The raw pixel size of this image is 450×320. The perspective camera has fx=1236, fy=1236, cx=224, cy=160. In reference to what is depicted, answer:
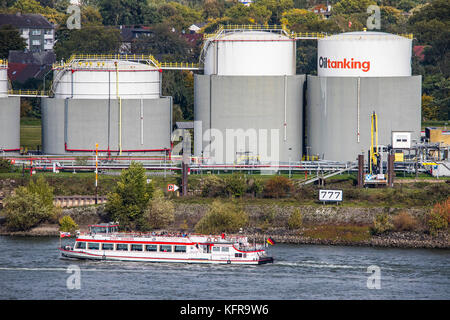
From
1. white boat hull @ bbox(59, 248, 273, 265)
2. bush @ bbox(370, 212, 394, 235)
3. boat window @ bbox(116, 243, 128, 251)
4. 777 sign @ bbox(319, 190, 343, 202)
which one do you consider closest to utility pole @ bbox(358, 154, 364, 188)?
777 sign @ bbox(319, 190, 343, 202)

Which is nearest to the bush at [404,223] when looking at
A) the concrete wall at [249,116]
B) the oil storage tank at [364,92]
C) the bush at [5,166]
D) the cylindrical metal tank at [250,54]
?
the oil storage tank at [364,92]

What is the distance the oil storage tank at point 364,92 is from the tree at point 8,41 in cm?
8352

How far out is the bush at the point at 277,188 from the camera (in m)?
101

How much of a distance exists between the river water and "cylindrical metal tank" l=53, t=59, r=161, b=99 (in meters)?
28.3

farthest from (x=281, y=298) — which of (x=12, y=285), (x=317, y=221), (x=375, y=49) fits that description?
(x=375, y=49)

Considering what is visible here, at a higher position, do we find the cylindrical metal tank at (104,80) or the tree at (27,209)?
the cylindrical metal tank at (104,80)

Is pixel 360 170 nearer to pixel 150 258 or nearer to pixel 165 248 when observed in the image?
pixel 165 248

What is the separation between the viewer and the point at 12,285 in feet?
251

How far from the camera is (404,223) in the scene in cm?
9312

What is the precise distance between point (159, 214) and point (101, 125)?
21.5 meters

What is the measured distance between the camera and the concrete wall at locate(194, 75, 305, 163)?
111375 millimetres

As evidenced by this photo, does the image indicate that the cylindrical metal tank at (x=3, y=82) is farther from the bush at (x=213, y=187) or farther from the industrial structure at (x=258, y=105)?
the bush at (x=213, y=187)

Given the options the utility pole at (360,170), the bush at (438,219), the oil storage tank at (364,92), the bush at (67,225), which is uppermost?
the oil storage tank at (364,92)
